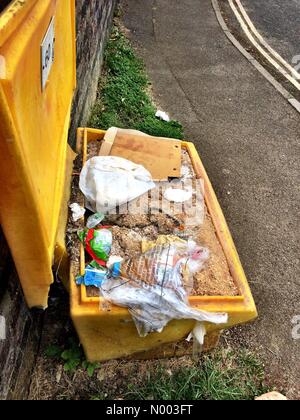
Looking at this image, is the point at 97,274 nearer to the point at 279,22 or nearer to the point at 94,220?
the point at 94,220

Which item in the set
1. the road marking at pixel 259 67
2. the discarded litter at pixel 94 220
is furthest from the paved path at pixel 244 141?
the discarded litter at pixel 94 220

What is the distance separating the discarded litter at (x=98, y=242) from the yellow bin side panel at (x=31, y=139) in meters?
0.49

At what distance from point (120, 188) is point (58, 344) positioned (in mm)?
1117

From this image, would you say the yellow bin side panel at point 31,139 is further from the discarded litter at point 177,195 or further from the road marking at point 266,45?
the road marking at point 266,45

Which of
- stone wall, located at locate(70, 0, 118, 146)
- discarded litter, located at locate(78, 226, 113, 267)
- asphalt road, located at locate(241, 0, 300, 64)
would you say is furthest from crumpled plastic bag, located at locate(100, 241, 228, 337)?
asphalt road, located at locate(241, 0, 300, 64)

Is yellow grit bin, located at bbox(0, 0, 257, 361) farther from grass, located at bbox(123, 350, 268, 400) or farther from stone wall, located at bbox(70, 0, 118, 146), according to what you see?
stone wall, located at bbox(70, 0, 118, 146)

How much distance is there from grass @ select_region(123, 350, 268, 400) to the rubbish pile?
1.30 ft

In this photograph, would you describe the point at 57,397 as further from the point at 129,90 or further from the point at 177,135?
the point at 129,90

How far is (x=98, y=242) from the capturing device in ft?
8.45

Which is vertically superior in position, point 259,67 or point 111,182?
point 111,182

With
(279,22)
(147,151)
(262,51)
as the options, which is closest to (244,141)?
(147,151)

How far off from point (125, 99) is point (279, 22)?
5136 mm

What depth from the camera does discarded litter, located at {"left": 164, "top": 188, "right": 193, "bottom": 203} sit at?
3098 mm

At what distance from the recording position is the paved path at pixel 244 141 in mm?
3322
